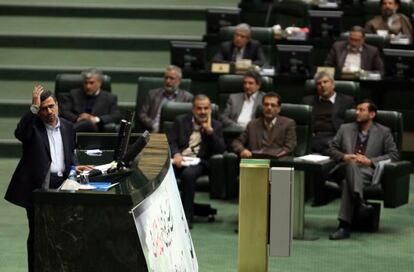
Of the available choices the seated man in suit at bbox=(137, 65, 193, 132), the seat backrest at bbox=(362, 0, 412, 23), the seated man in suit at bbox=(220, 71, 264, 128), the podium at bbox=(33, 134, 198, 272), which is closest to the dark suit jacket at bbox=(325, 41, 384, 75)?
the seat backrest at bbox=(362, 0, 412, 23)

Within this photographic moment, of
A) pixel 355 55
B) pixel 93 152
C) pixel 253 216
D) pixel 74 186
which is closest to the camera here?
pixel 74 186

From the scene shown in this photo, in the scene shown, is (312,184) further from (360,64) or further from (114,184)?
(114,184)

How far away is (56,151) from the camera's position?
7.29 meters

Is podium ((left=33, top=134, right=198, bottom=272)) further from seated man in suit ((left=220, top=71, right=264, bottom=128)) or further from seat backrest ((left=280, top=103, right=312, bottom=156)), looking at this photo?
seated man in suit ((left=220, top=71, right=264, bottom=128))

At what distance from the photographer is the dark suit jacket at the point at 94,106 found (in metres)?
11.8

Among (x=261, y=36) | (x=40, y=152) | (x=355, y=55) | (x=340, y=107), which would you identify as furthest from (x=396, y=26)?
(x=40, y=152)

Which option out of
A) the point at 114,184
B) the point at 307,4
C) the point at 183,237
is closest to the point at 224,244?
the point at 183,237

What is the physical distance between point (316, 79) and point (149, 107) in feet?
5.73

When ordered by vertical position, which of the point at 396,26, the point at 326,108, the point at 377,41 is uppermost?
the point at 396,26

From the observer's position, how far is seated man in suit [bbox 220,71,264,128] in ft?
38.2

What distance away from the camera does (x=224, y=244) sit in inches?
374

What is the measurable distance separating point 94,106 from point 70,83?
48cm

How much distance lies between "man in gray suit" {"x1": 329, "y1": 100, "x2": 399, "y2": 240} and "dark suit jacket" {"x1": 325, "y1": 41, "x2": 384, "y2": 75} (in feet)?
8.09

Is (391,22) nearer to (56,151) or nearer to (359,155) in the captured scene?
(359,155)
